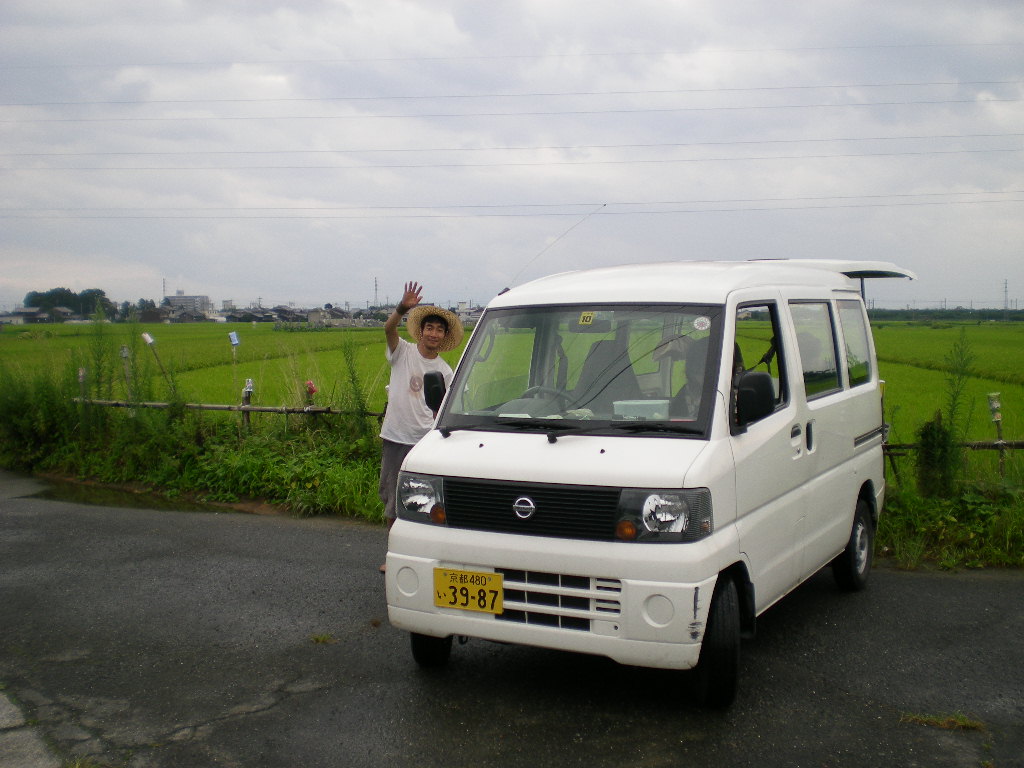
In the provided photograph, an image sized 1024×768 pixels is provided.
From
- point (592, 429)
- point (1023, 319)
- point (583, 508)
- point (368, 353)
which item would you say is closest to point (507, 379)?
point (592, 429)

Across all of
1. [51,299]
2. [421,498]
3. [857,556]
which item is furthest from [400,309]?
[51,299]

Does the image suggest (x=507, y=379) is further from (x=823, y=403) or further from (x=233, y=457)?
(x=233, y=457)

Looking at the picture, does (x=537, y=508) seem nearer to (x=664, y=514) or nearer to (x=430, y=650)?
(x=664, y=514)

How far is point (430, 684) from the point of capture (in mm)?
4477

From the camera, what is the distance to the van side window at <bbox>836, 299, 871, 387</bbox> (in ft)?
19.4

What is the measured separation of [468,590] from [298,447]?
6.33 meters

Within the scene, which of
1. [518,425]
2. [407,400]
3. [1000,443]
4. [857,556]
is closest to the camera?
[518,425]

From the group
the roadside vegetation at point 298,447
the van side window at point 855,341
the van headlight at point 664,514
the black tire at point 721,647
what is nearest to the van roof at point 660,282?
the van side window at point 855,341

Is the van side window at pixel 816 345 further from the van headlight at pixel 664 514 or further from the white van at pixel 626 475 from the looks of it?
the van headlight at pixel 664 514

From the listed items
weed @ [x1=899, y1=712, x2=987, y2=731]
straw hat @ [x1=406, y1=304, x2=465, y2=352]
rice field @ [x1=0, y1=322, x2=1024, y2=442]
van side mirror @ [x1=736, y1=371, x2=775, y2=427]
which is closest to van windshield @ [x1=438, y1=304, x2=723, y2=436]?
van side mirror @ [x1=736, y1=371, x2=775, y2=427]

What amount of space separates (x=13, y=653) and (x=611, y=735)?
3445mm

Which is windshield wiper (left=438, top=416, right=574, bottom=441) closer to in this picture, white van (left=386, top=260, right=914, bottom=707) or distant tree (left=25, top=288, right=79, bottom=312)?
white van (left=386, top=260, right=914, bottom=707)

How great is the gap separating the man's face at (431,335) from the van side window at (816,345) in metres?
2.37

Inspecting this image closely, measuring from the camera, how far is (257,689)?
4.45 metres
